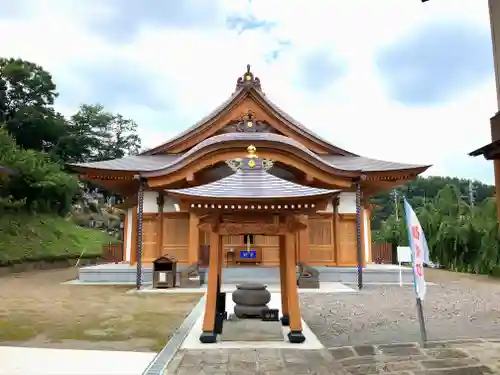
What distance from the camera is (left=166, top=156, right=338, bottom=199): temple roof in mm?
6023

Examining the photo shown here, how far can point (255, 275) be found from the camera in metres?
13.9

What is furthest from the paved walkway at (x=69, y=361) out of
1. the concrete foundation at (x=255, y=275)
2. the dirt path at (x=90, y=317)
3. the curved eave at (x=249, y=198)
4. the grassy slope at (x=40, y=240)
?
the grassy slope at (x=40, y=240)

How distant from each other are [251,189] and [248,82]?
34.7ft

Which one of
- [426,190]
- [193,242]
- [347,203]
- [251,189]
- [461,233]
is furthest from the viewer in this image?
[426,190]

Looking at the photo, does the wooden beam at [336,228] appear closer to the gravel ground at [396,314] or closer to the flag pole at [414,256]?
the gravel ground at [396,314]

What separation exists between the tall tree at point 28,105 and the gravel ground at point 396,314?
33237 mm

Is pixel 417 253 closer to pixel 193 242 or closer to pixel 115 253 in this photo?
pixel 193 242

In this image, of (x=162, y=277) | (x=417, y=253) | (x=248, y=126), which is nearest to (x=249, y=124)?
(x=248, y=126)

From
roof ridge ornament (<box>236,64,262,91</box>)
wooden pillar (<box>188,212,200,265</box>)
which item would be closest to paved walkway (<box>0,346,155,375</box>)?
wooden pillar (<box>188,212,200,265</box>)

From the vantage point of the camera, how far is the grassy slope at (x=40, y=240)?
63.5 feet

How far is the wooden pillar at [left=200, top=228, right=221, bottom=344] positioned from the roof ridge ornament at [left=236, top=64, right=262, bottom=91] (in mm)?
10628

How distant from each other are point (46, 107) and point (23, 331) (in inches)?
1408

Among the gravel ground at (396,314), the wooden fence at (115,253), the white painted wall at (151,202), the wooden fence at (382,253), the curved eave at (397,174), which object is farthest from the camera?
the wooden fence at (382,253)

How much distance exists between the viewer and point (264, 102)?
1596 cm
